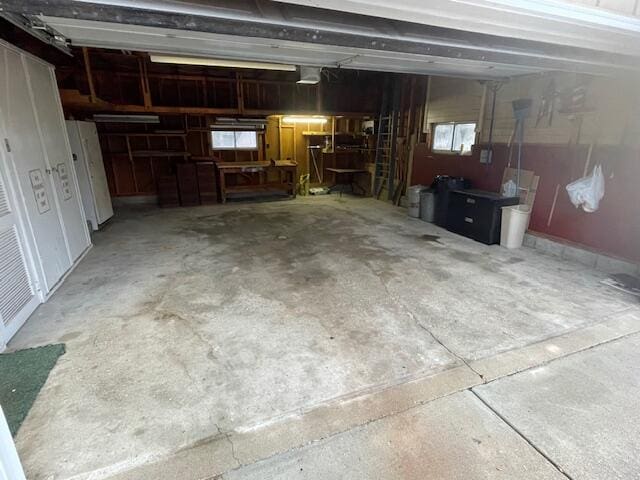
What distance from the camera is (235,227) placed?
18.8ft

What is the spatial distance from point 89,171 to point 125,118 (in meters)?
2.06

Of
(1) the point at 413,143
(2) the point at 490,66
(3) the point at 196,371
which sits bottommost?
(3) the point at 196,371

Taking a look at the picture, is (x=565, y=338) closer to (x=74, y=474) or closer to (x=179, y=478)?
(x=179, y=478)

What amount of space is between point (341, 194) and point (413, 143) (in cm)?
250

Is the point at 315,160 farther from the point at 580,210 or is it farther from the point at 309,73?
the point at 580,210

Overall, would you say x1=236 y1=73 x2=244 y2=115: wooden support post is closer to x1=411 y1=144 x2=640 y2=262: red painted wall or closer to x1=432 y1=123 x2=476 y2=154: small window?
x1=432 y1=123 x2=476 y2=154: small window

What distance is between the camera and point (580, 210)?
4117 millimetres

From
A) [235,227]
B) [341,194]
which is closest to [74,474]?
[235,227]

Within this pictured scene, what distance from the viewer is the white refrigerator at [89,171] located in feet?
17.1

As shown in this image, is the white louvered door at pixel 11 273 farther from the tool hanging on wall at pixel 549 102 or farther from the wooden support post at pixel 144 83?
the tool hanging on wall at pixel 549 102

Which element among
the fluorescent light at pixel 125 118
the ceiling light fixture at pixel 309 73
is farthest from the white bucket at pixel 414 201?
the fluorescent light at pixel 125 118

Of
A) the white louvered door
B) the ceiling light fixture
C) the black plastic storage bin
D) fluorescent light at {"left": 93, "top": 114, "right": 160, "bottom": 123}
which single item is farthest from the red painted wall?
fluorescent light at {"left": 93, "top": 114, "right": 160, "bottom": 123}

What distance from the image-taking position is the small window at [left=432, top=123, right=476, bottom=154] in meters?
5.87

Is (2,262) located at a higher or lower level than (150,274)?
higher
